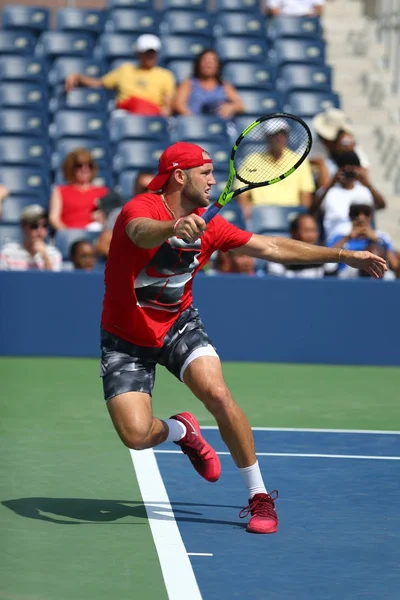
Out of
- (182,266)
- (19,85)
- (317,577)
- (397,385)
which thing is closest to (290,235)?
(397,385)

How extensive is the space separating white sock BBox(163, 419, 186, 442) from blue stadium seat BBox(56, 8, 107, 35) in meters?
9.43

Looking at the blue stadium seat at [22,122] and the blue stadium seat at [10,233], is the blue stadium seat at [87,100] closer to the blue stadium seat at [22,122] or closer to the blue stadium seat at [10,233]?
the blue stadium seat at [22,122]

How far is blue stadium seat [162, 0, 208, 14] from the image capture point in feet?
48.1

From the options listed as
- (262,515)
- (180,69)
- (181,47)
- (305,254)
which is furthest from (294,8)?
(262,515)

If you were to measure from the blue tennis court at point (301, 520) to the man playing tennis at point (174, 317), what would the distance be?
226 mm

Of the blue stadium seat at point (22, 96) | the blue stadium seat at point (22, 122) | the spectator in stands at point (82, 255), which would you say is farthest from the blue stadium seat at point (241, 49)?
the spectator in stands at point (82, 255)

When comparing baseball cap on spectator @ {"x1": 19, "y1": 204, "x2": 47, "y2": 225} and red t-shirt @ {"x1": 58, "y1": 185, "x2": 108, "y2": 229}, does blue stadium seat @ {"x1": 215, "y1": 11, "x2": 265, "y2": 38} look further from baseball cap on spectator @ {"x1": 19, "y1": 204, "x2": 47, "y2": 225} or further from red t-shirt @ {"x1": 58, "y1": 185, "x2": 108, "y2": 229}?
baseball cap on spectator @ {"x1": 19, "y1": 204, "x2": 47, "y2": 225}

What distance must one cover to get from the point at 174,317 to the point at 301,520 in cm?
106

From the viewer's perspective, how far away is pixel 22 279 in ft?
33.8

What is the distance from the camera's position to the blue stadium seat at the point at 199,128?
12945 mm

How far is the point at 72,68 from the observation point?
13680 millimetres

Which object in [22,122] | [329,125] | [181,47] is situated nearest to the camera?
[329,125]

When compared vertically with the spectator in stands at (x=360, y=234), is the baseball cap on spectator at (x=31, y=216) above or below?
above

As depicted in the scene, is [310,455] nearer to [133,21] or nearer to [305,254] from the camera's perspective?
[305,254]
